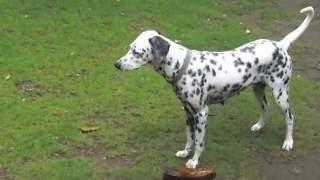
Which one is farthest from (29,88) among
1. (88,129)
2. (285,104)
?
(285,104)

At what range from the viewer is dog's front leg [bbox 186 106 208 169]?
22.9 feet

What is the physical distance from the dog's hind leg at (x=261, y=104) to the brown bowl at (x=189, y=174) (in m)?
1.31

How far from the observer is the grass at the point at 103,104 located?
7.32m

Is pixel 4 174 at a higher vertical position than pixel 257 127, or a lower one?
lower

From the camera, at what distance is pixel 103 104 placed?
872 cm

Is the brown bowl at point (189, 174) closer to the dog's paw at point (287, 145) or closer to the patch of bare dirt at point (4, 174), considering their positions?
the dog's paw at point (287, 145)

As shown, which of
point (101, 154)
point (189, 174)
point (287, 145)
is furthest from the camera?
point (287, 145)

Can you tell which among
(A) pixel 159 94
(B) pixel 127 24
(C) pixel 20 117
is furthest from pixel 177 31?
(C) pixel 20 117

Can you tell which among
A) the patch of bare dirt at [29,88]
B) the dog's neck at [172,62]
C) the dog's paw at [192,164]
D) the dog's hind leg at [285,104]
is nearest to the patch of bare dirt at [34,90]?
the patch of bare dirt at [29,88]

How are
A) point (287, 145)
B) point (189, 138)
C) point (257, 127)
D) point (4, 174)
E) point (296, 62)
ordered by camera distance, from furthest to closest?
point (296, 62) < point (257, 127) < point (287, 145) < point (189, 138) < point (4, 174)

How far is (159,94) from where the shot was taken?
9.07 meters

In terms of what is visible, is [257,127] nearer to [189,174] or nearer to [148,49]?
[189,174]

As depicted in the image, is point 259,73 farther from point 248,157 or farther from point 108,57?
point 108,57

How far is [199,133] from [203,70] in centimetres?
65
